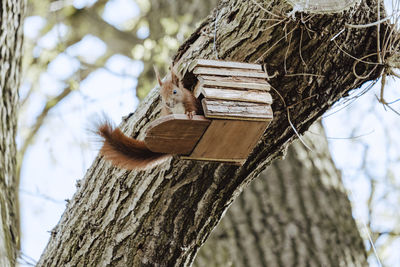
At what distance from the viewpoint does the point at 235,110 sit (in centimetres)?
111

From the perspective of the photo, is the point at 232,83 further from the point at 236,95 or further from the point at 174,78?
the point at 174,78

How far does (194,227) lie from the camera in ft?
4.60

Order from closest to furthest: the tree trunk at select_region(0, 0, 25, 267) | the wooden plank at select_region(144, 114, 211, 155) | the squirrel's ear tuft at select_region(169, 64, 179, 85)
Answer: the wooden plank at select_region(144, 114, 211, 155), the squirrel's ear tuft at select_region(169, 64, 179, 85), the tree trunk at select_region(0, 0, 25, 267)

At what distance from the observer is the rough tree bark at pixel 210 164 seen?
4.12ft

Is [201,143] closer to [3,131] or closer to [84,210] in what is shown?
[84,210]

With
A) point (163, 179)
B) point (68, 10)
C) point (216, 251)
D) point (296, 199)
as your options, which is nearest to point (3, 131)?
point (163, 179)

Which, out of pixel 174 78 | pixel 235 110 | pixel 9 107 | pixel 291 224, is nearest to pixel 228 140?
pixel 235 110

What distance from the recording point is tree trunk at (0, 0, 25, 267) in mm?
1685

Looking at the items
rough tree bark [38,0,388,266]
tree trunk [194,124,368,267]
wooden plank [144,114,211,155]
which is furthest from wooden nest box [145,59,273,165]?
tree trunk [194,124,368,267]

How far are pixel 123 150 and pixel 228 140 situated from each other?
0.80ft

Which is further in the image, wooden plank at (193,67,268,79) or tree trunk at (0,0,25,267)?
tree trunk at (0,0,25,267)

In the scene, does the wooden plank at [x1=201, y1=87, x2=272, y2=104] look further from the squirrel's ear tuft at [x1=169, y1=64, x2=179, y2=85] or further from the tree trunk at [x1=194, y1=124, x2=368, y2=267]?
the tree trunk at [x1=194, y1=124, x2=368, y2=267]

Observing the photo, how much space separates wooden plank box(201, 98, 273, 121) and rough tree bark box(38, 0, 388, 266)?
169mm

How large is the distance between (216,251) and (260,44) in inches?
59.9
